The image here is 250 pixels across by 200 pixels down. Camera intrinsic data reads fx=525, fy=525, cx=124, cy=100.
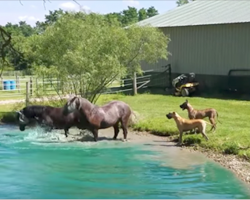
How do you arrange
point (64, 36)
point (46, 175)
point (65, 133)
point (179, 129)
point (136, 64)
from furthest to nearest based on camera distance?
1. point (136, 64)
2. point (64, 36)
3. point (65, 133)
4. point (179, 129)
5. point (46, 175)

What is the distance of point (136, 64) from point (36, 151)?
9327 millimetres

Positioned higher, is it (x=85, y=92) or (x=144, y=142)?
(x=85, y=92)

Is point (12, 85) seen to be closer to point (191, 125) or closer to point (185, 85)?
point (185, 85)

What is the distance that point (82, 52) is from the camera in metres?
16.5

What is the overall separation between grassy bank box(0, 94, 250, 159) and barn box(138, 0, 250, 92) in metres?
2.12

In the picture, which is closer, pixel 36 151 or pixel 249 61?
pixel 36 151

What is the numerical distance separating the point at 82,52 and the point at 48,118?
2.65 m

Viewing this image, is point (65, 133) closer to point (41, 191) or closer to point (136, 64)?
point (41, 191)

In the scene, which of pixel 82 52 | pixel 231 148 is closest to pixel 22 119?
pixel 82 52

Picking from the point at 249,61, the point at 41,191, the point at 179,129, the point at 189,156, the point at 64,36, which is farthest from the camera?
the point at 249,61

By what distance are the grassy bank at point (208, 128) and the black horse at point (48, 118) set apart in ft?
7.80

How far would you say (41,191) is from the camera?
368 inches

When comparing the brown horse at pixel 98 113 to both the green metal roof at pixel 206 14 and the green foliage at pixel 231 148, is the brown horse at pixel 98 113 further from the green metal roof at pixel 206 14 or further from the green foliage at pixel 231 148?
the green metal roof at pixel 206 14

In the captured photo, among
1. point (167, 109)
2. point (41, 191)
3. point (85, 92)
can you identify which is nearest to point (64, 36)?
point (85, 92)
